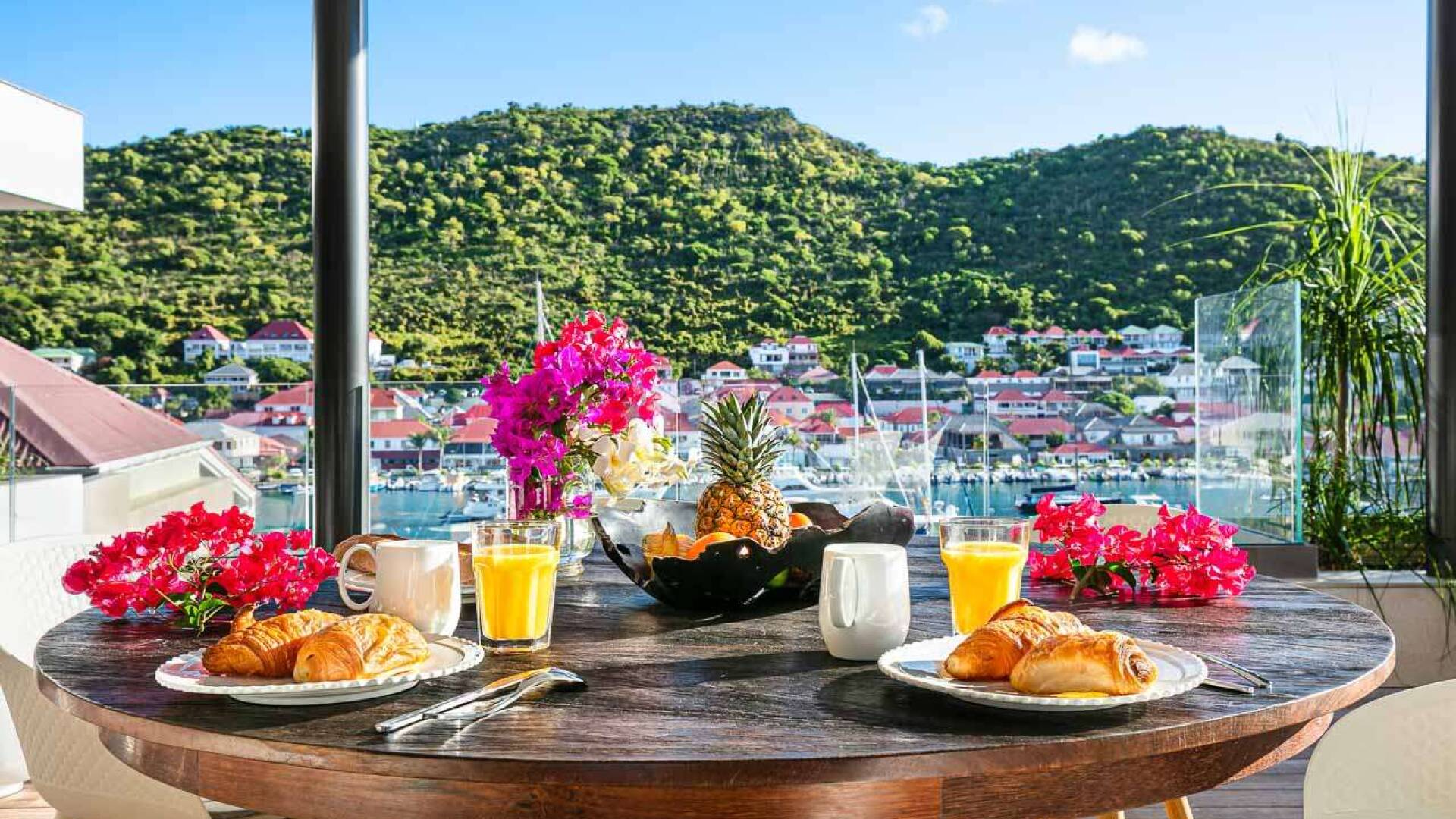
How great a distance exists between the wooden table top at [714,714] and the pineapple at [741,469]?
0.22m

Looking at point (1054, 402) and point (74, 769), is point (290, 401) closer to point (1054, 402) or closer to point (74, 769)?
point (74, 769)

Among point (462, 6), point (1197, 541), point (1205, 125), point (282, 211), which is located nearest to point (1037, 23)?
point (1205, 125)

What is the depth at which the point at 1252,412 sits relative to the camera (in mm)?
3764

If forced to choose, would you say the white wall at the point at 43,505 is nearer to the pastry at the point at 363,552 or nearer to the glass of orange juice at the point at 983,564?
the pastry at the point at 363,552

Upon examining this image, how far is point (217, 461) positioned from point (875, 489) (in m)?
2.67

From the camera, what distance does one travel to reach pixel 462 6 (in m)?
15.0

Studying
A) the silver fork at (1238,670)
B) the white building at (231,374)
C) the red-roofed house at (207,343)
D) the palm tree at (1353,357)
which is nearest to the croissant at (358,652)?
the silver fork at (1238,670)

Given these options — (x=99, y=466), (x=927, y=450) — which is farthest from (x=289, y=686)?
(x=99, y=466)

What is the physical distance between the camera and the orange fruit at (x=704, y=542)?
1.38 m

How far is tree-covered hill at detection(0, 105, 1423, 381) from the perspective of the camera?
14.2 meters

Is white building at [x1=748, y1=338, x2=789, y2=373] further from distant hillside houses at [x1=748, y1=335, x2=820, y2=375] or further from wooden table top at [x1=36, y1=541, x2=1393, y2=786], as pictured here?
wooden table top at [x1=36, y1=541, x2=1393, y2=786]

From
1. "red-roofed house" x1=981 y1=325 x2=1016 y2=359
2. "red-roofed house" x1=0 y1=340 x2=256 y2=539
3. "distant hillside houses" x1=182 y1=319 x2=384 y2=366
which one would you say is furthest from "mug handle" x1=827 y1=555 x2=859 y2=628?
"distant hillside houses" x1=182 y1=319 x2=384 y2=366

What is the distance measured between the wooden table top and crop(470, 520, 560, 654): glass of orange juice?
35 mm

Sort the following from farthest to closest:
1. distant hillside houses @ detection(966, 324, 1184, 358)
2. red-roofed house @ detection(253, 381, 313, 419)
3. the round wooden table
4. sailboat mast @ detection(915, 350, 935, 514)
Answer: distant hillside houses @ detection(966, 324, 1184, 358) < sailboat mast @ detection(915, 350, 935, 514) < red-roofed house @ detection(253, 381, 313, 419) < the round wooden table
